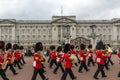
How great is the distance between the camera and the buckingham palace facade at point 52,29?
106 m

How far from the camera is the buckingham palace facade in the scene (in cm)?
10612

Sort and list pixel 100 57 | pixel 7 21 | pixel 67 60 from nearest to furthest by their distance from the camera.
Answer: pixel 67 60, pixel 100 57, pixel 7 21

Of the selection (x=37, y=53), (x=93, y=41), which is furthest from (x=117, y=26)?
(x=37, y=53)

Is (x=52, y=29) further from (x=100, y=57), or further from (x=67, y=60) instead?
(x=67, y=60)

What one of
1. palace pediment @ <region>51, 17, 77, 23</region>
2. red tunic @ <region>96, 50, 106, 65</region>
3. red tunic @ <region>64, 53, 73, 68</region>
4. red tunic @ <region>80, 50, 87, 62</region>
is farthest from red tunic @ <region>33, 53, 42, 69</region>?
palace pediment @ <region>51, 17, 77, 23</region>

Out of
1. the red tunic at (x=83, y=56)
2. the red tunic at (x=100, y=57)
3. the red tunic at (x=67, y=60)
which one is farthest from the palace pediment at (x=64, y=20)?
the red tunic at (x=67, y=60)

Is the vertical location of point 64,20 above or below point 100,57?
above

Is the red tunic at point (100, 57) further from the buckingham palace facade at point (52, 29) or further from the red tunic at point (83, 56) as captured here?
the buckingham palace facade at point (52, 29)

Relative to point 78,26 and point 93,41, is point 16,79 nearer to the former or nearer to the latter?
point 93,41

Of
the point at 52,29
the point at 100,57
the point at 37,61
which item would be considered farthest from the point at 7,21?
the point at 37,61

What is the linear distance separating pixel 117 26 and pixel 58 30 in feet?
65.5

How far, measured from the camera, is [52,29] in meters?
108

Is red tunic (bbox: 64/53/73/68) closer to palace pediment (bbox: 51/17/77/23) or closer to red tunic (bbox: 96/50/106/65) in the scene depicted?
red tunic (bbox: 96/50/106/65)

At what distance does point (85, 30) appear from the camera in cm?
10912
